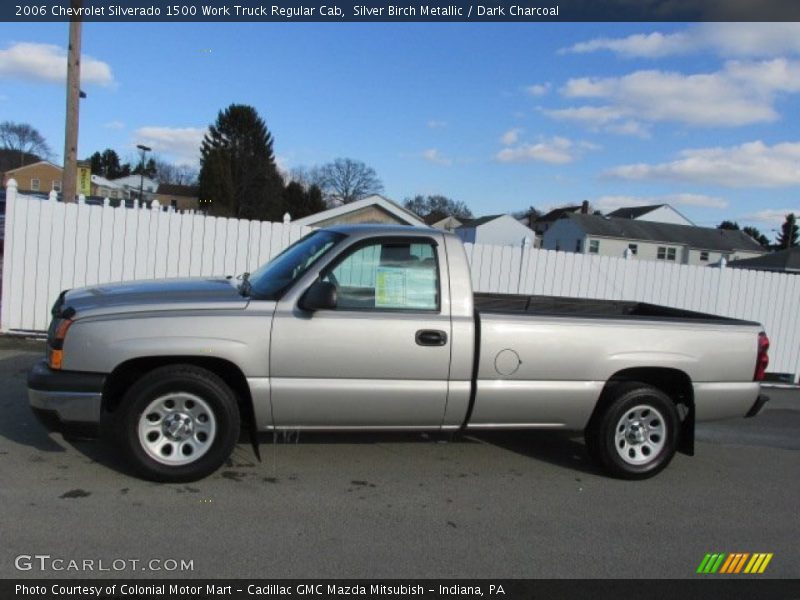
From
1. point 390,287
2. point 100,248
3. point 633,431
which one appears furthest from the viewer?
point 100,248

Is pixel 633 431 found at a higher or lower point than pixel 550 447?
higher

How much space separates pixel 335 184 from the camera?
9262 cm

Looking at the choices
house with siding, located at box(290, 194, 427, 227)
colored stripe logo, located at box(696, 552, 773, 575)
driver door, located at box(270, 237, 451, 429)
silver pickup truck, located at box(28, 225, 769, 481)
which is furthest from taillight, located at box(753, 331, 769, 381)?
house with siding, located at box(290, 194, 427, 227)

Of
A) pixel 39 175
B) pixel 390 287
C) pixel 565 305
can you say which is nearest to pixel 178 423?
pixel 390 287

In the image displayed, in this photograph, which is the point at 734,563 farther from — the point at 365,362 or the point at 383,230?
the point at 383,230

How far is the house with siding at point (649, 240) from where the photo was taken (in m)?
60.9

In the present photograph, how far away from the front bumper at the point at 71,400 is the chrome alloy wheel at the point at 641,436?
3850 mm

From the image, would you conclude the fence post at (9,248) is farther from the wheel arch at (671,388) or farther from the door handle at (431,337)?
the wheel arch at (671,388)

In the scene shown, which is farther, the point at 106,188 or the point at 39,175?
the point at 106,188

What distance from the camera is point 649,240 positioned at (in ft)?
201

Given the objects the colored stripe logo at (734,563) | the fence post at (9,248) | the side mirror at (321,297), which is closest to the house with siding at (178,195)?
the fence post at (9,248)

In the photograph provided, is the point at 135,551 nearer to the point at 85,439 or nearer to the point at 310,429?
the point at 85,439

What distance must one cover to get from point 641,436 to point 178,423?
3.56 meters

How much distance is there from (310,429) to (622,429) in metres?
2.47
